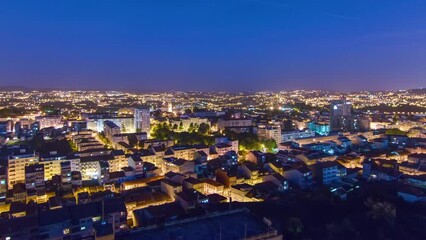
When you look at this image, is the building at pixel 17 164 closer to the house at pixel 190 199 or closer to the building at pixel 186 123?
the house at pixel 190 199

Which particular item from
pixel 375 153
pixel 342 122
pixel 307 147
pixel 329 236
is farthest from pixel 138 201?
pixel 342 122

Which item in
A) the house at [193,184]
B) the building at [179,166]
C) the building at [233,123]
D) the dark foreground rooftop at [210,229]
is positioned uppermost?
the building at [233,123]

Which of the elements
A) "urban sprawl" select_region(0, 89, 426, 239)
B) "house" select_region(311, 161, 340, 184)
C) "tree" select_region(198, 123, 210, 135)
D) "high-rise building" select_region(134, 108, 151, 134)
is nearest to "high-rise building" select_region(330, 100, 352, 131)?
"urban sprawl" select_region(0, 89, 426, 239)

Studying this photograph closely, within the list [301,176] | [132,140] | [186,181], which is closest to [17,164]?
[132,140]

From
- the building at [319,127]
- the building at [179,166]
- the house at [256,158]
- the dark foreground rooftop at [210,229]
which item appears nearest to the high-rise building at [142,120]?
the building at [179,166]

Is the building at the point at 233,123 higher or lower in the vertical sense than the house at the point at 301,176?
higher

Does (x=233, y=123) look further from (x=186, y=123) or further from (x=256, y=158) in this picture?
(x=256, y=158)
